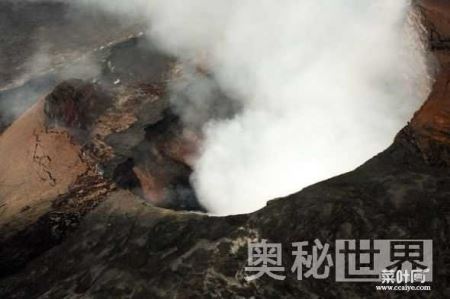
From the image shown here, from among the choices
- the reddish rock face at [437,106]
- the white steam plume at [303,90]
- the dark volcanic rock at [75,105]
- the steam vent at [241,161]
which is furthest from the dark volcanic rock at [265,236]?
the dark volcanic rock at [75,105]

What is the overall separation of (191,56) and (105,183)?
593cm

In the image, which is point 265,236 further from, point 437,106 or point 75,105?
point 75,105

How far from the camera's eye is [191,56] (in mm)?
15023

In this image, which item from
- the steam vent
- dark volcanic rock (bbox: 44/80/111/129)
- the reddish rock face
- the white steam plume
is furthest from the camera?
dark volcanic rock (bbox: 44/80/111/129)

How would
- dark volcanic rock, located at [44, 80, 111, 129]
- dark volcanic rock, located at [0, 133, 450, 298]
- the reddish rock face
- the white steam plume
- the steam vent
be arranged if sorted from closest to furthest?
dark volcanic rock, located at [0, 133, 450, 298]
the steam vent
the reddish rock face
the white steam plume
dark volcanic rock, located at [44, 80, 111, 129]

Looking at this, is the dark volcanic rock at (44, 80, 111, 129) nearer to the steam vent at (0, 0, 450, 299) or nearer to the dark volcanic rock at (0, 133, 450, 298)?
the steam vent at (0, 0, 450, 299)

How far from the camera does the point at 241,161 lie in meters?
12.5

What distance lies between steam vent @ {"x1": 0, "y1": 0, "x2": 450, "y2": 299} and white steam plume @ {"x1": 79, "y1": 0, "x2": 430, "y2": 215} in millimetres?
42

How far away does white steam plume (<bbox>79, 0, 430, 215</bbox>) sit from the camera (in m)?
→ 10.5

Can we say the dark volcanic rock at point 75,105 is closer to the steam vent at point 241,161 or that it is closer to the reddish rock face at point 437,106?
the steam vent at point 241,161

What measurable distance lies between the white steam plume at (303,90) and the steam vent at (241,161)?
0.14ft

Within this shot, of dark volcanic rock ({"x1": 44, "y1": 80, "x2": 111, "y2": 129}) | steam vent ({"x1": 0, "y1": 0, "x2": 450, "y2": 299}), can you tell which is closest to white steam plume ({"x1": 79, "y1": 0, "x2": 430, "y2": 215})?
steam vent ({"x1": 0, "y1": 0, "x2": 450, "y2": 299})

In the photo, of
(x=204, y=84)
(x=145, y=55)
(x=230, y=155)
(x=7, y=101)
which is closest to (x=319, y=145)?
(x=230, y=155)

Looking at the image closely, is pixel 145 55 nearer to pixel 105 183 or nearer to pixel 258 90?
pixel 258 90
